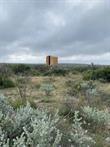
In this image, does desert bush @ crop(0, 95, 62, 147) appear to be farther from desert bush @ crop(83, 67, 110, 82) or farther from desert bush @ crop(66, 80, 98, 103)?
desert bush @ crop(83, 67, 110, 82)

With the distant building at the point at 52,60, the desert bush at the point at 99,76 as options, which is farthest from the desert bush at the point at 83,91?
the desert bush at the point at 99,76

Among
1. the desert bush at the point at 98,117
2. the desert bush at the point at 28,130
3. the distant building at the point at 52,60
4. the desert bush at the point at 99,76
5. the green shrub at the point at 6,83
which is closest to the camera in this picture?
the desert bush at the point at 28,130

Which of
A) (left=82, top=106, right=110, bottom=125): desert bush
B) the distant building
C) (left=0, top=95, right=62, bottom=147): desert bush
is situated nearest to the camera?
(left=0, top=95, right=62, bottom=147): desert bush

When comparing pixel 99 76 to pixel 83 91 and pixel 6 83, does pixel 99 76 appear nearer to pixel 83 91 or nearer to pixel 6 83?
pixel 6 83

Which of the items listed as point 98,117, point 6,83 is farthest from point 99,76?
point 98,117

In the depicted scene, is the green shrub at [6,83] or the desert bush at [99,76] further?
the desert bush at [99,76]

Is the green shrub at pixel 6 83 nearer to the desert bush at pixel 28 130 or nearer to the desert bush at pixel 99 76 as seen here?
the desert bush at pixel 99 76

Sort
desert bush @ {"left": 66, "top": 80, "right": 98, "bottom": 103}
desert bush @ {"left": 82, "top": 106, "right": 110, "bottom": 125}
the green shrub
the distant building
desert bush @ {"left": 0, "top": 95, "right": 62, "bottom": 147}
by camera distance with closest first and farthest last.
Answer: desert bush @ {"left": 0, "top": 95, "right": 62, "bottom": 147}, desert bush @ {"left": 82, "top": 106, "right": 110, "bottom": 125}, desert bush @ {"left": 66, "top": 80, "right": 98, "bottom": 103}, the distant building, the green shrub

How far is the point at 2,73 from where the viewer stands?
63.5ft

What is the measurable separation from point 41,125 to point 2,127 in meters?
0.68

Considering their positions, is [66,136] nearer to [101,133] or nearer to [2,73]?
[101,133]

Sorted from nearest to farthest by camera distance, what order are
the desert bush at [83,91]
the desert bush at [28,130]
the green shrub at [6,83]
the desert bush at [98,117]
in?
the desert bush at [28,130] → the desert bush at [98,117] → the desert bush at [83,91] → the green shrub at [6,83]

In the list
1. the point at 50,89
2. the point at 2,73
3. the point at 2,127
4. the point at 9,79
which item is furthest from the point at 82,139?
the point at 9,79

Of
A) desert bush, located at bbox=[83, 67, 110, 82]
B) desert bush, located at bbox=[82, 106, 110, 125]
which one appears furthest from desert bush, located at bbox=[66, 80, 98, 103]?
desert bush, located at bbox=[83, 67, 110, 82]
